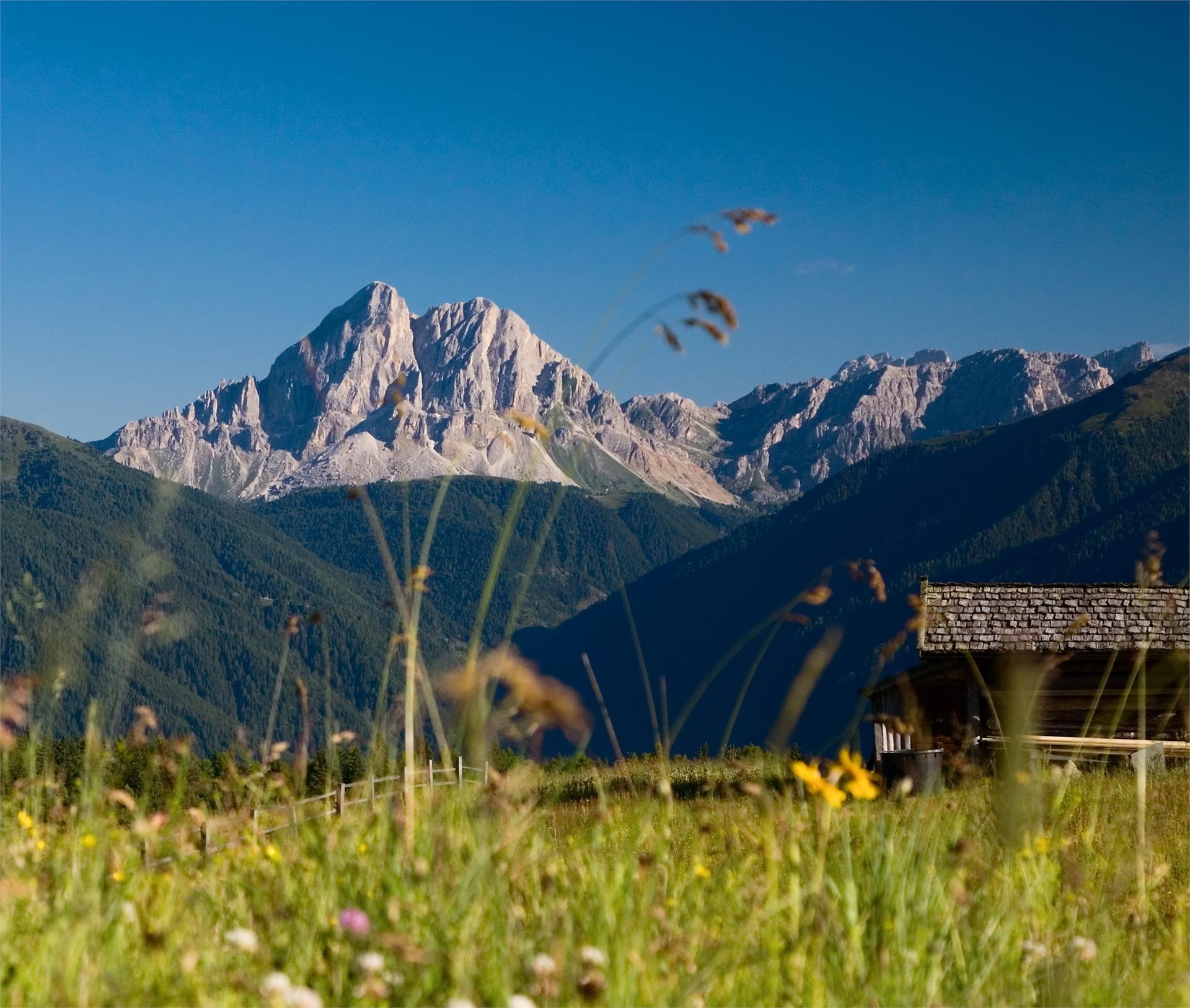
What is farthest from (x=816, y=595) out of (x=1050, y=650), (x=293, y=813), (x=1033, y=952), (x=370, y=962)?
(x=1050, y=650)

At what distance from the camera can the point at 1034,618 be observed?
24922 millimetres

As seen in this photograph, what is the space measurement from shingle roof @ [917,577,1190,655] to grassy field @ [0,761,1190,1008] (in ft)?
64.4

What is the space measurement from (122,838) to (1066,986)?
9.97ft

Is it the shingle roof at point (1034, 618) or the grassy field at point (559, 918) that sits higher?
the shingle roof at point (1034, 618)

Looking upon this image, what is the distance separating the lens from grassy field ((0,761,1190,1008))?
2988 millimetres

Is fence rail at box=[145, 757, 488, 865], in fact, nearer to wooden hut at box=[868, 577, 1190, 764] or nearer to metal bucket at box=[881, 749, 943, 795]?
metal bucket at box=[881, 749, 943, 795]

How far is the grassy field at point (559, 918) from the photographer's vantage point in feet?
9.80

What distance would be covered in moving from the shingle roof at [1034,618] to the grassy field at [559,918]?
19.6m

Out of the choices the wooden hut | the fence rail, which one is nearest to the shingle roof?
the wooden hut

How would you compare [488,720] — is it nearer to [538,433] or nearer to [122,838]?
[538,433]

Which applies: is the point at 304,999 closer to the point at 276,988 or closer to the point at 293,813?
the point at 276,988

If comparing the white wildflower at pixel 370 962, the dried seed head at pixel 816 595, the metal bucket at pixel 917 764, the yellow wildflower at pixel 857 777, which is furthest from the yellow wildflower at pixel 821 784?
the metal bucket at pixel 917 764

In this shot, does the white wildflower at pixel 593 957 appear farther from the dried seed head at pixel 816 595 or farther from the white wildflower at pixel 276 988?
the dried seed head at pixel 816 595

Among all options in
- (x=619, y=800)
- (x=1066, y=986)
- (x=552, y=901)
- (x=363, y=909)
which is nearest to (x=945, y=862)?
(x=1066, y=986)
